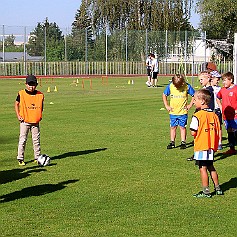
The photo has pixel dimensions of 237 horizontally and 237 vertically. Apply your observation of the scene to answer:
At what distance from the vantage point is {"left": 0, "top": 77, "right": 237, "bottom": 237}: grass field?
769 cm

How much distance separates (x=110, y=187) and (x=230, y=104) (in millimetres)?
4206

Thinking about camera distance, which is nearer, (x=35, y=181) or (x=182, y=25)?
(x=35, y=181)

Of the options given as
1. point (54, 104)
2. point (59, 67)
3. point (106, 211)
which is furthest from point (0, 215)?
point (59, 67)

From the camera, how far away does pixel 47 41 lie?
54.7 metres

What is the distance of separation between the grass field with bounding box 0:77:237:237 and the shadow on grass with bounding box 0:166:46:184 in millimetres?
16

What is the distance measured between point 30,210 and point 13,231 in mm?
961

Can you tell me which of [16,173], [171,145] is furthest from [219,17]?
[16,173]

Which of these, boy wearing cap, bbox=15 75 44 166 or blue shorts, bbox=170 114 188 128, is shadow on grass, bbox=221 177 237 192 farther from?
boy wearing cap, bbox=15 75 44 166

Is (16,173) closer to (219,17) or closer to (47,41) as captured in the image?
(47,41)

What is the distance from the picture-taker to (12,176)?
35.6 feet

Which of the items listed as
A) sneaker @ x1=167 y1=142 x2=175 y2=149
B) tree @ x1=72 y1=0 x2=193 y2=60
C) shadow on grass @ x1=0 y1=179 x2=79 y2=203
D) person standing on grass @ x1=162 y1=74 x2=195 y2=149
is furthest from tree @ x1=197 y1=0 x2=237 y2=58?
shadow on grass @ x1=0 y1=179 x2=79 y2=203

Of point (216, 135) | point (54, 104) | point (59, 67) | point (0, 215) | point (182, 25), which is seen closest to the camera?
point (0, 215)

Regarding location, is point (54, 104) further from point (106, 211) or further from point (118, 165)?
point (106, 211)

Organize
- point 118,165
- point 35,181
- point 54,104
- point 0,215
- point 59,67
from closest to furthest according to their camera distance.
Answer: point 0,215, point 35,181, point 118,165, point 54,104, point 59,67
